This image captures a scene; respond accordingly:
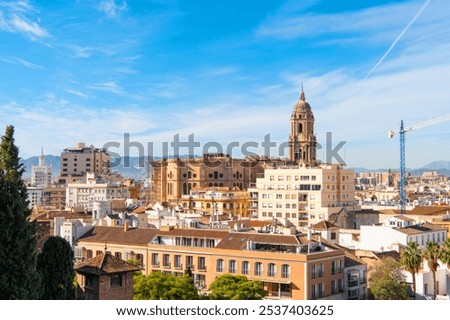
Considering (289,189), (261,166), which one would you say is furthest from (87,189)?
(289,189)

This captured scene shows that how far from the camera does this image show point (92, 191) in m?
92.6

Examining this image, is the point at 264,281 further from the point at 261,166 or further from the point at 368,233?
the point at 261,166

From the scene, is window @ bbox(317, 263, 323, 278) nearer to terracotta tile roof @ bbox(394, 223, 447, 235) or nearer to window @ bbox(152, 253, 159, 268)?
window @ bbox(152, 253, 159, 268)

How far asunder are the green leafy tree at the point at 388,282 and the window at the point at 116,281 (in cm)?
1230

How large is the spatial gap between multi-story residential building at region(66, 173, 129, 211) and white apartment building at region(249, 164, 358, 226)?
37.7 m

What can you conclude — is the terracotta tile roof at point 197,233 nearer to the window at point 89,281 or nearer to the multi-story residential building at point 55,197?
the window at point 89,281

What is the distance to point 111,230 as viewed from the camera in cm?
3422

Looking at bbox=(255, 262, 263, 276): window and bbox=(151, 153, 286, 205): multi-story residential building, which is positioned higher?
bbox=(151, 153, 286, 205): multi-story residential building

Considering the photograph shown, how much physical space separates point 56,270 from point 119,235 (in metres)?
19.7

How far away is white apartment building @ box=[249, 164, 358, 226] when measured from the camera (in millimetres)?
54841

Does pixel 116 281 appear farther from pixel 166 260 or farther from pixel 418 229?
pixel 418 229

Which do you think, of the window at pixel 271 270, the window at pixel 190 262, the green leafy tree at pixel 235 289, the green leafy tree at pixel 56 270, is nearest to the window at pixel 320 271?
the window at pixel 271 270

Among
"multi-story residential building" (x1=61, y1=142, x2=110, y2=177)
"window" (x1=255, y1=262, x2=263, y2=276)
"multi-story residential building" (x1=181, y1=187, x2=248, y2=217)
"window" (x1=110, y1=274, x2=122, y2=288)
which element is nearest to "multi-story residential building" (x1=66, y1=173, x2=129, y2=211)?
"multi-story residential building" (x1=181, y1=187, x2=248, y2=217)
